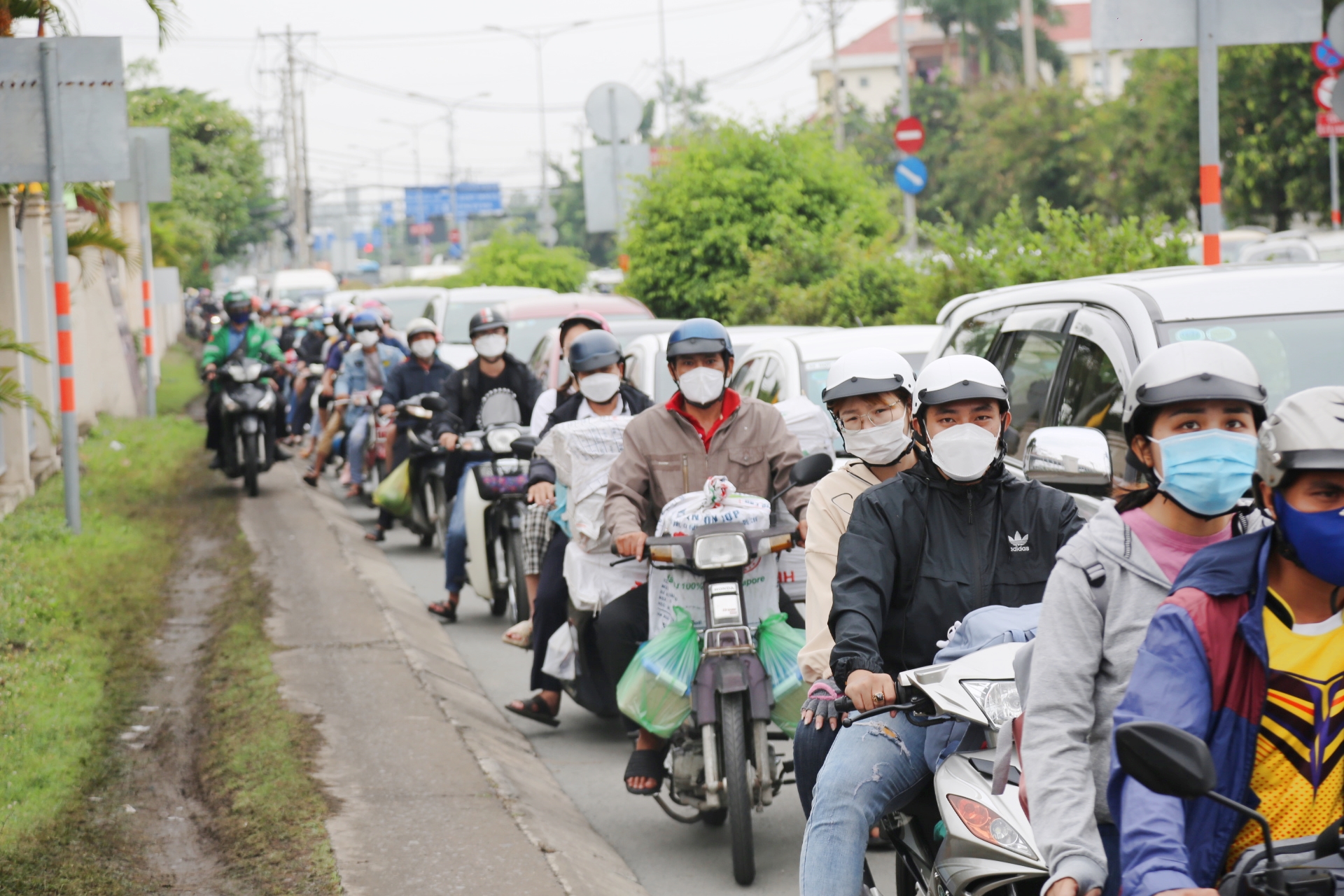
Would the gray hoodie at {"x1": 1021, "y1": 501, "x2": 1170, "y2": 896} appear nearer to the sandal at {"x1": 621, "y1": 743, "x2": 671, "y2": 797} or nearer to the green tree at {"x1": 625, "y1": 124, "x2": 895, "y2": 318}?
the sandal at {"x1": 621, "y1": 743, "x2": 671, "y2": 797}

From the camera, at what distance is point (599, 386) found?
7348mm

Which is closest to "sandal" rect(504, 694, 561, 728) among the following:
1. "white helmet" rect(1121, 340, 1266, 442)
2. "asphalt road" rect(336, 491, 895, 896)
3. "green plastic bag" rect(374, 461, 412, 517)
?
"asphalt road" rect(336, 491, 895, 896)

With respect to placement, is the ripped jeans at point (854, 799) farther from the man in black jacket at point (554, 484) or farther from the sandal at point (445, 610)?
the sandal at point (445, 610)

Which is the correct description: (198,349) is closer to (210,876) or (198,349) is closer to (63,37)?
(63,37)

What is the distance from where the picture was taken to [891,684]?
3.56 metres

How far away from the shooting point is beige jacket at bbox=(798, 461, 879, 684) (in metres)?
4.20

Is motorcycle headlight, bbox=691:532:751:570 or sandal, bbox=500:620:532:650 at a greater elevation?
motorcycle headlight, bbox=691:532:751:570

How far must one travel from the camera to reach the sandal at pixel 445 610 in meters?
10.2

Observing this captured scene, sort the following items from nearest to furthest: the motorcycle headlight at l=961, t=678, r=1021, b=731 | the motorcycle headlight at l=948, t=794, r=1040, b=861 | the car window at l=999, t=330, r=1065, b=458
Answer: the motorcycle headlight at l=948, t=794, r=1040, b=861 → the motorcycle headlight at l=961, t=678, r=1021, b=731 → the car window at l=999, t=330, r=1065, b=458

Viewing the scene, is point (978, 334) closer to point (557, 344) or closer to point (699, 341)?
point (699, 341)

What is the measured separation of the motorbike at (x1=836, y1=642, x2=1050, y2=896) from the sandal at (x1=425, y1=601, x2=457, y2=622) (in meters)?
6.77

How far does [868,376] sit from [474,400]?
5.86m

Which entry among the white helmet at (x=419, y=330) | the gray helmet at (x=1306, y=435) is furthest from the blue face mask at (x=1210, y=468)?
the white helmet at (x=419, y=330)

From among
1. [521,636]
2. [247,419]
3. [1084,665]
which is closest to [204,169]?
[247,419]
